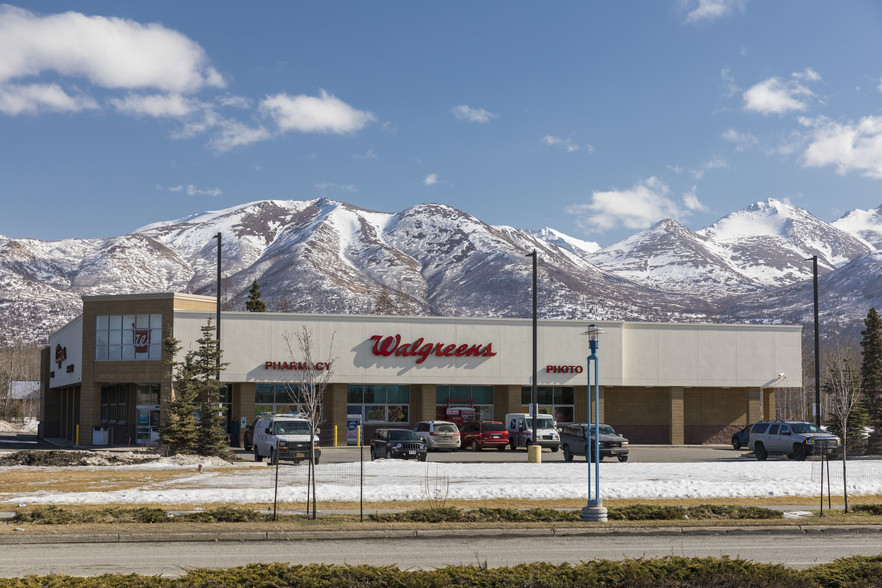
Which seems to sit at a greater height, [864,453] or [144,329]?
[144,329]

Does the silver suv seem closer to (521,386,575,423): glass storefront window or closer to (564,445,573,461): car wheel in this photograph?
(564,445,573,461): car wheel

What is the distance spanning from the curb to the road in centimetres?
20

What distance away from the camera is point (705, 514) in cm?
2206

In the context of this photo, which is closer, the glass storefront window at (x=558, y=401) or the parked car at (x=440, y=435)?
the parked car at (x=440, y=435)

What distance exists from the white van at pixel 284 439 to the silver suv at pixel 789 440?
20.6 metres

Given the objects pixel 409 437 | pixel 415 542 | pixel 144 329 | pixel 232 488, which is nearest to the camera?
pixel 415 542

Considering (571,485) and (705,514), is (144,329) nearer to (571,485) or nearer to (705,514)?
(571,485)

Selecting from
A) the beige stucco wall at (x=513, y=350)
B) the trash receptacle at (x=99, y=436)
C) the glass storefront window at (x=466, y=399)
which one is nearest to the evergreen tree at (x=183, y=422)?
the beige stucco wall at (x=513, y=350)

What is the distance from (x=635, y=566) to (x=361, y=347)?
42585mm

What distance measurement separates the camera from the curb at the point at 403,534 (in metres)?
18.5

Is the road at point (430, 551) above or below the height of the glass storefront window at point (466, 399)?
below

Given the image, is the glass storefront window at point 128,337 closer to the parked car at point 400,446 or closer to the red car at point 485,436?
the parked car at point 400,446

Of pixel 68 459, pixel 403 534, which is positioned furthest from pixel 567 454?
pixel 403 534

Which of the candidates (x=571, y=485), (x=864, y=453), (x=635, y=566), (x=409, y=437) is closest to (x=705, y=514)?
(x=571, y=485)
